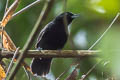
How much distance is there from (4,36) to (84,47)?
85cm

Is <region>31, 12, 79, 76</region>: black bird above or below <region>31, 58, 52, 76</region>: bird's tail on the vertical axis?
above

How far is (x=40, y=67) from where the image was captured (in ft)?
10.5

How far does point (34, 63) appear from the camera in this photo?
10.6 ft

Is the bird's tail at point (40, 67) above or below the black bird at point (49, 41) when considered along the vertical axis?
below

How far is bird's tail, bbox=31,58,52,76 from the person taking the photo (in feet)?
10.2

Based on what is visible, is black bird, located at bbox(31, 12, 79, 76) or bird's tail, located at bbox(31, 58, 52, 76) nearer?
bird's tail, located at bbox(31, 58, 52, 76)

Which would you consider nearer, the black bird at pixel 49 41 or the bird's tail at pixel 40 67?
the bird's tail at pixel 40 67

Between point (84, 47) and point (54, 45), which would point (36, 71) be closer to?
point (54, 45)

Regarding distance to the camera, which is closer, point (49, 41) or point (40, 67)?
point (40, 67)

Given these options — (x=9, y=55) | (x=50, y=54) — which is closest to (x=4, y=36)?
(x=9, y=55)

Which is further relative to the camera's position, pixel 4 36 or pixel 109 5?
pixel 4 36

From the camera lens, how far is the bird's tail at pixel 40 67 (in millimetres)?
3115

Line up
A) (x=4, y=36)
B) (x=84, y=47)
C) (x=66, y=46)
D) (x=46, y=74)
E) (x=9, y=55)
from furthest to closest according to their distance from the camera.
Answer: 1. (x=66, y=46)
2. (x=46, y=74)
3. (x=84, y=47)
4. (x=9, y=55)
5. (x=4, y=36)

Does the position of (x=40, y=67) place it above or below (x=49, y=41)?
below
